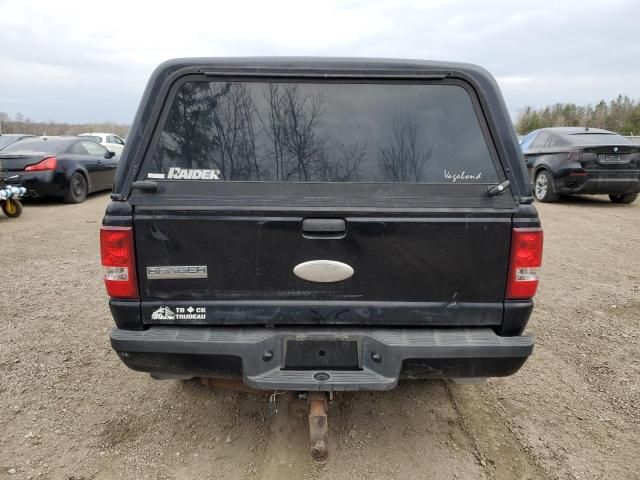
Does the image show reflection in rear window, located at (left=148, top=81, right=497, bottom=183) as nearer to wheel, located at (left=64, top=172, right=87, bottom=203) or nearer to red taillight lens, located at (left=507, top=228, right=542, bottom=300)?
red taillight lens, located at (left=507, top=228, right=542, bottom=300)

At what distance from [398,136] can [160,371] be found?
5.59ft

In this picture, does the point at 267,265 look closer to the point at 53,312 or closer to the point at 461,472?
the point at 461,472

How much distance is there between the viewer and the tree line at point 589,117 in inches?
1864

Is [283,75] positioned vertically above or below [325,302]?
above

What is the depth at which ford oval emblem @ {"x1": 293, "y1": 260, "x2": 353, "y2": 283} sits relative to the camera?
2.24 metres

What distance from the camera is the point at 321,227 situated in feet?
7.23

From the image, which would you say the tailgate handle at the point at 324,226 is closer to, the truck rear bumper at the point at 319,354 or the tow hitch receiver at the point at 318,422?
the truck rear bumper at the point at 319,354

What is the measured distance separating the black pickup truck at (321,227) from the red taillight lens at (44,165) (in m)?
8.60

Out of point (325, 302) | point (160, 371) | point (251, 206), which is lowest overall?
point (160, 371)

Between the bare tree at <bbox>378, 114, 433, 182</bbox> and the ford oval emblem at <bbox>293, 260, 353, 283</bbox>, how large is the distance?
1.62 ft

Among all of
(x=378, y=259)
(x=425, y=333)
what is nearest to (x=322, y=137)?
(x=378, y=259)

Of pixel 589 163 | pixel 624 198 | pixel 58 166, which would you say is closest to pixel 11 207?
pixel 58 166

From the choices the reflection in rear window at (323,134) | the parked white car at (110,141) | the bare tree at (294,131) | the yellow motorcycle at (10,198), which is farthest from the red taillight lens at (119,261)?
the parked white car at (110,141)

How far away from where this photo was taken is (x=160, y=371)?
2.33m
